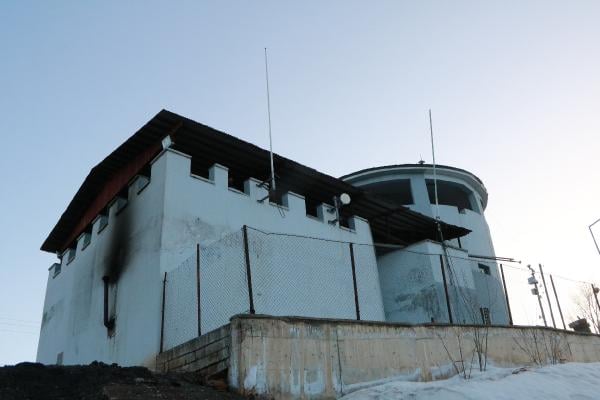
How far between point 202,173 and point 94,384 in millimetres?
8901

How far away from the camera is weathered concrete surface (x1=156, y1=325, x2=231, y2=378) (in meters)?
7.51

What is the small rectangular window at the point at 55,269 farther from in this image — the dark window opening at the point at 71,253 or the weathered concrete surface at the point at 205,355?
the weathered concrete surface at the point at 205,355

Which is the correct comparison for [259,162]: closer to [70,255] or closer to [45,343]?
[70,255]

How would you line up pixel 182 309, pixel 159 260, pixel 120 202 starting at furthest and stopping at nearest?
pixel 120 202 < pixel 159 260 < pixel 182 309

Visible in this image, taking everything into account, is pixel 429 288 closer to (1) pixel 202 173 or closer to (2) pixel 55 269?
(1) pixel 202 173

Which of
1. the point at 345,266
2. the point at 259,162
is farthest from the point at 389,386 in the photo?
the point at 259,162

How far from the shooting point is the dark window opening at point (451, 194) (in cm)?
2536

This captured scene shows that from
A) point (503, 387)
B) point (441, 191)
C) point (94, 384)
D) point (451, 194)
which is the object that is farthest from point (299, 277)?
point (451, 194)

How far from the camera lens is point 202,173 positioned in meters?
14.9

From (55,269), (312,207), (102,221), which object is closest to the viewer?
(102,221)

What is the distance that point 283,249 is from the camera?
13953 millimetres

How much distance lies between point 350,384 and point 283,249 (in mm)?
6249

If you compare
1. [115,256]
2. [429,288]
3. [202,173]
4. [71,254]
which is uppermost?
[202,173]

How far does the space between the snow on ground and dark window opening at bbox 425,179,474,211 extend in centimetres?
1615
